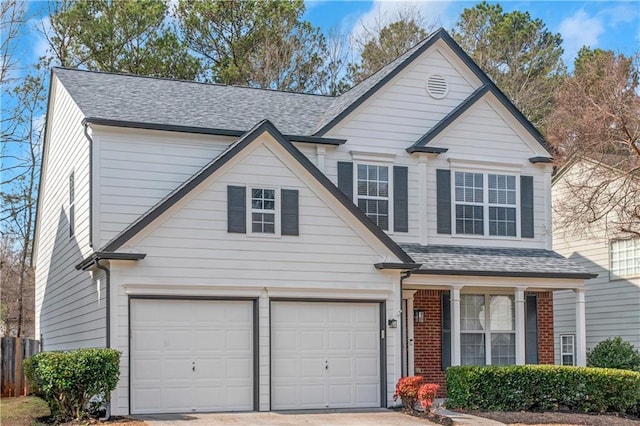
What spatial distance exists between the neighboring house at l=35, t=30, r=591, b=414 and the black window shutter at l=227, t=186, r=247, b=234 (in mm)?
41

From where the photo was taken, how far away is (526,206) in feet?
77.8

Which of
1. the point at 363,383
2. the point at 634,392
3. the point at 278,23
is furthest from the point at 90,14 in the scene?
the point at 634,392

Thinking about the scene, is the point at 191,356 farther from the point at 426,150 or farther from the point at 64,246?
the point at 426,150

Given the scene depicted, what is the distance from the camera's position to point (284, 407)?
18.7 m

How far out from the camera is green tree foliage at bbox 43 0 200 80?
35.7m

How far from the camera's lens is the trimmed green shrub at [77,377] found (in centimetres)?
1586

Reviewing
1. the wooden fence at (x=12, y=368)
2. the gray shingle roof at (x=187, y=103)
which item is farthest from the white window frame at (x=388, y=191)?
the wooden fence at (x=12, y=368)

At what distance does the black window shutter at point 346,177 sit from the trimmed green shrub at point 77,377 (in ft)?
25.1

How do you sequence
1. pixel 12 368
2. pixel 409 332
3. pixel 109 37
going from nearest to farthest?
pixel 409 332 < pixel 12 368 < pixel 109 37

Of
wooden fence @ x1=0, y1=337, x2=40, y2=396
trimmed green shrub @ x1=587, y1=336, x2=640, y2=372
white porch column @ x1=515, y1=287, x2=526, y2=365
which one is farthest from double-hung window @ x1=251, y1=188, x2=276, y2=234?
trimmed green shrub @ x1=587, y1=336, x2=640, y2=372

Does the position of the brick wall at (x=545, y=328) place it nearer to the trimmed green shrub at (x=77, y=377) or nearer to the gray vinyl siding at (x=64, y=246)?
the gray vinyl siding at (x=64, y=246)

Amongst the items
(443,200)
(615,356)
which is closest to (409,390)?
(443,200)

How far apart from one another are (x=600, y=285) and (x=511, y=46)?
16.5 metres

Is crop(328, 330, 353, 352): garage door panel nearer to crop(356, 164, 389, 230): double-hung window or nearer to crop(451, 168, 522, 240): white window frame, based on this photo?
crop(356, 164, 389, 230): double-hung window
